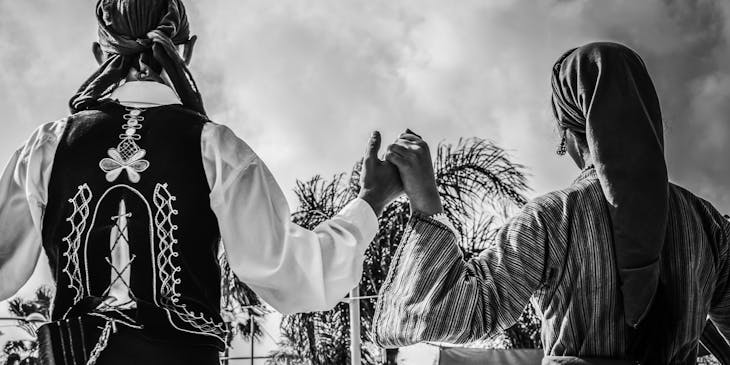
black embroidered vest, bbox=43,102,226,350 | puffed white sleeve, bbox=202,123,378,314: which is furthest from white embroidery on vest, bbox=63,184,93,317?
puffed white sleeve, bbox=202,123,378,314

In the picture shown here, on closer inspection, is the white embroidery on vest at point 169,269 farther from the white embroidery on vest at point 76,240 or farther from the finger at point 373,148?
the finger at point 373,148

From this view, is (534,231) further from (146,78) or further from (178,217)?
(146,78)

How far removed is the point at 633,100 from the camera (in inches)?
79.9

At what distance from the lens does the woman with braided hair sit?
2.01 metres

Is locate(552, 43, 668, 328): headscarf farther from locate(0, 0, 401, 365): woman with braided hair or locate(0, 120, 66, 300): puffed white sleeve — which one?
locate(0, 120, 66, 300): puffed white sleeve

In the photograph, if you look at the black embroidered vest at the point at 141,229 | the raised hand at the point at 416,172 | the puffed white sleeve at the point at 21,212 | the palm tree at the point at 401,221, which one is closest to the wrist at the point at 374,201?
the raised hand at the point at 416,172

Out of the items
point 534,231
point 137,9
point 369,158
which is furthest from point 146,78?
point 534,231

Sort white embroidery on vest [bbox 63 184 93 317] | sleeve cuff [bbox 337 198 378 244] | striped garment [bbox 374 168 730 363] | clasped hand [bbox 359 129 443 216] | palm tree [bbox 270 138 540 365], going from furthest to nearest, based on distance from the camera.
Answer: palm tree [bbox 270 138 540 365]
sleeve cuff [bbox 337 198 378 244]
clasped hand [bbox 359 129 443 216]
white embroidery on vest [bbox 63 184 93 317]
striped garment [bbox 374 168 730 363]

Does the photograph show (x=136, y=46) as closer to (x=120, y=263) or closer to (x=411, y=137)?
(x=120, y=263)

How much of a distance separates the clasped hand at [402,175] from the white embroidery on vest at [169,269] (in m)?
0.56

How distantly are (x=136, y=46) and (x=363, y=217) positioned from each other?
0.83m

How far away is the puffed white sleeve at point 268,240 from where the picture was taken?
6.91 ft

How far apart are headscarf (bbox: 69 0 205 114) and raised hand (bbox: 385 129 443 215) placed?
1.92 ft

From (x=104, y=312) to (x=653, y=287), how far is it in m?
1.36
